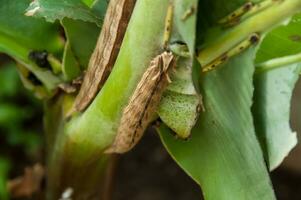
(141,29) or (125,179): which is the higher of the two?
(141,29)

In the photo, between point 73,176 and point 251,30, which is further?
point 73,176

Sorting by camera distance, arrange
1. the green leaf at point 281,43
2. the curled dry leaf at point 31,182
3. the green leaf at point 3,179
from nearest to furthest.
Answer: the green leaf at point 281,43
the curled dry leaf at point 31,182
the green leaf at point 3,179

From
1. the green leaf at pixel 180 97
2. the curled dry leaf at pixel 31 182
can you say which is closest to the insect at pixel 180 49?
the green leaf at pixel 180 97

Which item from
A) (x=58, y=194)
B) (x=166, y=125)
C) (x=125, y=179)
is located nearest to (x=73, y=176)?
(x=58, y=194)

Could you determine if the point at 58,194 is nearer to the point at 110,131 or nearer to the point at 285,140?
the point at 110,131

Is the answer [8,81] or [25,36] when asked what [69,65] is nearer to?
[25,36]

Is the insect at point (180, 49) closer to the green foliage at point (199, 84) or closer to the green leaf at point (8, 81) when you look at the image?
the green foliage at point (199, 84)
